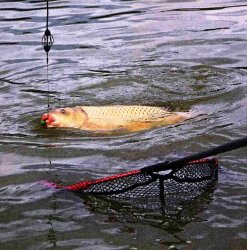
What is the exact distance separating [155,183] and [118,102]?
402cm

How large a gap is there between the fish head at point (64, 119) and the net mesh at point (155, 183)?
2.37 m

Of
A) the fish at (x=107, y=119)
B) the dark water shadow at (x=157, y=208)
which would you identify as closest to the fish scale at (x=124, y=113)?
the fish at (x=107, y=119)

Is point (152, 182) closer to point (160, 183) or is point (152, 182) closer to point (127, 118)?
point (160, 183)

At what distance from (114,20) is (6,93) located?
23.5 feet

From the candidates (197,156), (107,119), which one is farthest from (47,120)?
(197,156)

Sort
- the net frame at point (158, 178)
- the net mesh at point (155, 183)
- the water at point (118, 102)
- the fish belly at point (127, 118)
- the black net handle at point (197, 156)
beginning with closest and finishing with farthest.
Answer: the black net handle at point (197, 156) → the water at point (118, 102) → the net frame at point (158, 178) → the net mesh at point (155, 183) → the fish belly at point (127, 118)

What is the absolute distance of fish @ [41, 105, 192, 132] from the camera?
8062mm

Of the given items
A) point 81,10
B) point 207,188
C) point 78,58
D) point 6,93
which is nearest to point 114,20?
point 81,10

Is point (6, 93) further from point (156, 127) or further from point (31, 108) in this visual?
point (156, 127)

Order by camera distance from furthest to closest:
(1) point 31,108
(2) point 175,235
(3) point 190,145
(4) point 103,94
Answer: (4) point 103,94, (1) point 31,108, (3) point 190,145, (2) point 175,235

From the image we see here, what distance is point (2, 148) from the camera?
24.4 ft

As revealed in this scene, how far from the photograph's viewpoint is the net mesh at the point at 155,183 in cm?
548

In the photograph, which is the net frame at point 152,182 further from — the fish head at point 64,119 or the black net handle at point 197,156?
A: the fish head at point 64,119

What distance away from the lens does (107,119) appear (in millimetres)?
8086
